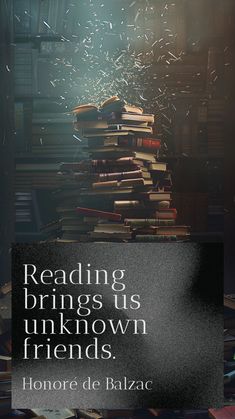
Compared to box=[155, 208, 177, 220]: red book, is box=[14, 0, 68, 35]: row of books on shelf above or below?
above

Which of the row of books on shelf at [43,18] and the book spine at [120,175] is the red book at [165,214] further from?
the row of books on shelf at [43,18]

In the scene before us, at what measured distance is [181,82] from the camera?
5.53m

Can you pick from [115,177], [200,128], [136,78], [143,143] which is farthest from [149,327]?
[136,78]

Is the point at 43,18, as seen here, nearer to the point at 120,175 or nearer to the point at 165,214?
the point at 120,175

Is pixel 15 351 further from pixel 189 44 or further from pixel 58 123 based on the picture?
pixel 189 44

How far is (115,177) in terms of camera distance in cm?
554

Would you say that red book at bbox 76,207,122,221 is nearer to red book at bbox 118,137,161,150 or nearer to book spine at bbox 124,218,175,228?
book spine at bbox 124,218,175,228

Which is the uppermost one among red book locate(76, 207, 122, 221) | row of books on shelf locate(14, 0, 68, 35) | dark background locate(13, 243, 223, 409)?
row of books on shelf locate(14, 0, 68, 35)

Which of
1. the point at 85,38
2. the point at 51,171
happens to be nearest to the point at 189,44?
the point at 85,38

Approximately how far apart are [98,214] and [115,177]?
24 cm

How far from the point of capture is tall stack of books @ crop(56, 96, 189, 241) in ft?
18.1

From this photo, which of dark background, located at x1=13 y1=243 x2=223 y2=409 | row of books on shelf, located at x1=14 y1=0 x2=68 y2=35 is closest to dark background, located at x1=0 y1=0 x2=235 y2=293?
row of books on shelf, located at x1=14 y1=0 x2=68 y2=35

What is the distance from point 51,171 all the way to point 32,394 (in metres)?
1.34

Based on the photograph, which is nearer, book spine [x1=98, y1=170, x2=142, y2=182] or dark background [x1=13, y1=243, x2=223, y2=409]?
dark background [x1=13, y1=243, x2=223, y2=409]
